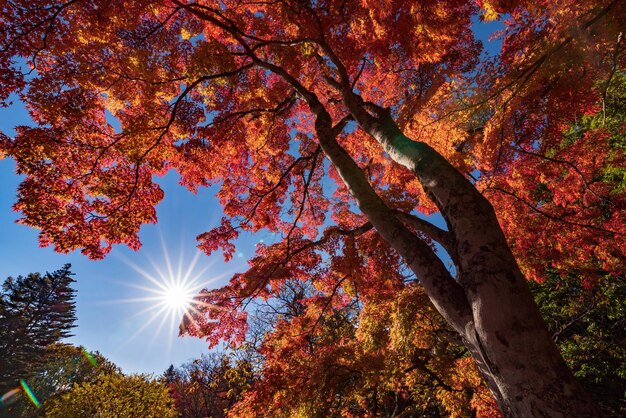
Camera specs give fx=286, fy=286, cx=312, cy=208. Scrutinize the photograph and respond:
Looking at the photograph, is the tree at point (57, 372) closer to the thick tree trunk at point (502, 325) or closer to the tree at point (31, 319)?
the tree at point (31, 319)

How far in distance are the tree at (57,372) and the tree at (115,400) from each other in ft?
68.2

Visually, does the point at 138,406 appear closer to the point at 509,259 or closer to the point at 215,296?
the point at 215,296

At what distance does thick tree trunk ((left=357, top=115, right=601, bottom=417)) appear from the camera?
5.19 feet

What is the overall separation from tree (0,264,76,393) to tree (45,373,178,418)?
22.0 m

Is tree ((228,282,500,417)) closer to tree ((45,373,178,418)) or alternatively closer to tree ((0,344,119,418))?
tree ((45,373,178,418))

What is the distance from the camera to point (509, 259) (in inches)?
80.9

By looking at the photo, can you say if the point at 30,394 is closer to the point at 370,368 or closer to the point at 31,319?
the point at 31,319

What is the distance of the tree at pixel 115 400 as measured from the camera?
14.6 meters

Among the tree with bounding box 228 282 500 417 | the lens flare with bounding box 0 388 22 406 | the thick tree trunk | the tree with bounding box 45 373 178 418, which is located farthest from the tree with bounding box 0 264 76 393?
the thick tree trunk

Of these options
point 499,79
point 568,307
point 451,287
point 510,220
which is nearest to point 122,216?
point 451,287

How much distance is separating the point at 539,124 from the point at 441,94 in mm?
2849

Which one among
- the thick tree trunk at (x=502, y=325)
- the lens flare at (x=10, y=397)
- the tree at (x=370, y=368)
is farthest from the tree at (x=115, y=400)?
the lens flare at (x=10, y=397)

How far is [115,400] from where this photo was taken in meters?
15.0

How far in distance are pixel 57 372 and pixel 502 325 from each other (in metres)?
52.1
